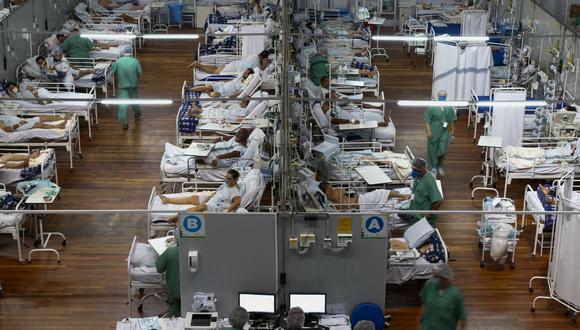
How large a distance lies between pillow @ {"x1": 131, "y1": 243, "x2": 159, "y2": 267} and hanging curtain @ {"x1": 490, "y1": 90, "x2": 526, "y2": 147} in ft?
20.7

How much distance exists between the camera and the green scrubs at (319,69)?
16953mm

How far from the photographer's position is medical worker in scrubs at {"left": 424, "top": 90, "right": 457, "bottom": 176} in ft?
47.0

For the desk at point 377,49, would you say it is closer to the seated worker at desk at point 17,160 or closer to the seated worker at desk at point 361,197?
the seated worker at desk at point 361,197

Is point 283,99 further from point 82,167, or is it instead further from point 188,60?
point 188,60

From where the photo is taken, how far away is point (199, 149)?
13.9 meters

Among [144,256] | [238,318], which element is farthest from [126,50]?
[238,318]

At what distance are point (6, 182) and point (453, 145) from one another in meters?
7.18

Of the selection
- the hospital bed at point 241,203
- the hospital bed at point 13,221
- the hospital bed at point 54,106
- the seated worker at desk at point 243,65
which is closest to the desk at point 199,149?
the hospital bed at point 241,203

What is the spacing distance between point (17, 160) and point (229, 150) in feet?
9.78

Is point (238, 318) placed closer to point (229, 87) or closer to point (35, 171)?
point (35, 171)

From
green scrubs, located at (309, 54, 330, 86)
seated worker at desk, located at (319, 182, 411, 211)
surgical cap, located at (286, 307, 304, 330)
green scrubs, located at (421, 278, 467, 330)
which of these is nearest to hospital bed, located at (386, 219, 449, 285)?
seated worker at desk, located at (319, 182, 411, 211)

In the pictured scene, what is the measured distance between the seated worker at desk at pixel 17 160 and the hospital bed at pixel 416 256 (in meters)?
5.33

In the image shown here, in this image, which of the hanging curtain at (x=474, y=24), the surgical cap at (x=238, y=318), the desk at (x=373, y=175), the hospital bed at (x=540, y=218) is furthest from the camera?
the hanging curtain at (x=474, y=24)

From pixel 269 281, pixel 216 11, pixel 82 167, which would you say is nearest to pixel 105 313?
pixel 269 281
